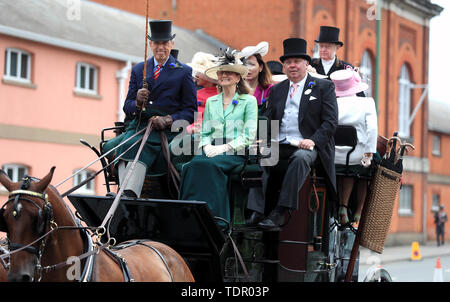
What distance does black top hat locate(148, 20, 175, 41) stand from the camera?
5875 millimetres

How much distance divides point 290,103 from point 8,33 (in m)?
11.7

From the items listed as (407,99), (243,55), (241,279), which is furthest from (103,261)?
(407,99)

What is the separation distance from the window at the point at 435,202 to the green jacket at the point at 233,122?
28.5 m

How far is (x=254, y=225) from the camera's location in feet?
19.4

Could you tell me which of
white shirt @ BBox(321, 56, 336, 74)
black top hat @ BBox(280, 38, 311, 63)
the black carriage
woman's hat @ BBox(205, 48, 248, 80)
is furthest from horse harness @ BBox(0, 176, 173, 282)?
white shirt @ BBox(321, 56, 336, 74)

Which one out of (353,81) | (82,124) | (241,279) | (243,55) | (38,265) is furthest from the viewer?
(82,124)

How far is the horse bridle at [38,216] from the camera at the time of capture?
3.63 metres

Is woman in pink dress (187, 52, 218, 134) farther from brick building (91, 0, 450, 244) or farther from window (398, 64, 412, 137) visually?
window (398, 64, 412, 137)

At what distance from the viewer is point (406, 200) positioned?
29.8m

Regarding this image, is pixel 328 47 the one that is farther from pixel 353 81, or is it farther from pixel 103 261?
pixel 103 261

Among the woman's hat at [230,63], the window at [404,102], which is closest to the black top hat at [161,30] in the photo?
the woman's hat at [230,63]

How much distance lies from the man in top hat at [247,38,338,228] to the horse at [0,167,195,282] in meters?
2.03

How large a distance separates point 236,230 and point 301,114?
53.9 inches

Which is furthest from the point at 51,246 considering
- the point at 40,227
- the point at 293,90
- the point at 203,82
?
the point at 203,82
